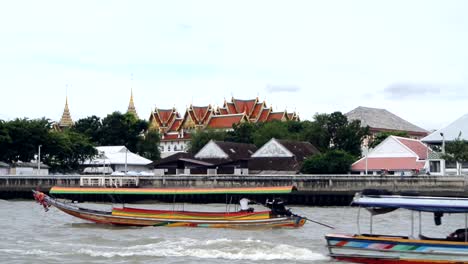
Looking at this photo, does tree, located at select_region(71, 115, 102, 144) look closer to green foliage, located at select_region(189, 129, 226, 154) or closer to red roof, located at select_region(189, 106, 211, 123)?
green foliage, located at select_region(189, 129, 226, 154)

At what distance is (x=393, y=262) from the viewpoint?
17891 millimetres

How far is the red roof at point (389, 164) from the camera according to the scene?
51469 mm

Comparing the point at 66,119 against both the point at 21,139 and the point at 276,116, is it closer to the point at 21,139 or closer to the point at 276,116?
the point at 276,116

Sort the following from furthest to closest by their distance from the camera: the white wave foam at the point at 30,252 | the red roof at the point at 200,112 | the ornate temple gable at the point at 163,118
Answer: the ornate temple gable at the point at 163,118 → the red roof at the point at 200,112 → the white wave foam at the point at 30,252

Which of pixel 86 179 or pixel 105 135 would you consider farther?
pixel 105 135

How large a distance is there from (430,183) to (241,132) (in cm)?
3638

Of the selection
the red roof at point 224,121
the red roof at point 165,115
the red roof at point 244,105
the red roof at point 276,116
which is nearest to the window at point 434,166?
the red roof at point 276,116

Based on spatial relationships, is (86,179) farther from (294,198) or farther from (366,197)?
(366,197)

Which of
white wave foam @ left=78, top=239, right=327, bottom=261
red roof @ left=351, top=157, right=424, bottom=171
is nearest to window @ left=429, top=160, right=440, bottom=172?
red roof @ left=351, top=157, right=424, bottom=171

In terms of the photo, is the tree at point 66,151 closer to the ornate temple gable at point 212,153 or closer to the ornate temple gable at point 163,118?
the ornate temple gable at point 212,153

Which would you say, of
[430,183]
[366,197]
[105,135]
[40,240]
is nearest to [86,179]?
[430,183]

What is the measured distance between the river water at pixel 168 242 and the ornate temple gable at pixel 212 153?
28725mm

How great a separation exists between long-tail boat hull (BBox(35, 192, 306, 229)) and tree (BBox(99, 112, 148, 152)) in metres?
50.2

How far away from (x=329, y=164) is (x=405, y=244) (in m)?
33.2
